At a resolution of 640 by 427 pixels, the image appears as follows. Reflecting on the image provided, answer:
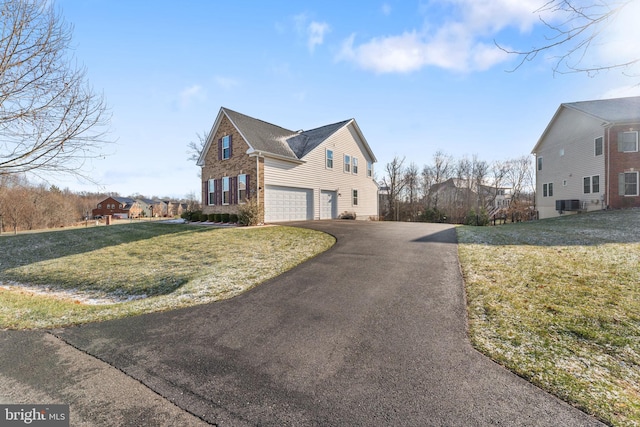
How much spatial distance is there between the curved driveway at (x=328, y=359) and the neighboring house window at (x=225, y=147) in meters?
13.9

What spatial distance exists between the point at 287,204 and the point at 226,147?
556cm

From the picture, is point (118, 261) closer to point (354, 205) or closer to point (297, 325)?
point (297, 325)

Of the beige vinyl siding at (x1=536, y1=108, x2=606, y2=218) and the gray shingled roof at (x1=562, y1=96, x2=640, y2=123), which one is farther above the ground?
the gray shingled roof at (x1=562, y1=96, x2=640, y2=123)

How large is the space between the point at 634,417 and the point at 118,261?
11.8 metres

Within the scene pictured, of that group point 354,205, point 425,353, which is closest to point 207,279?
point 425,353

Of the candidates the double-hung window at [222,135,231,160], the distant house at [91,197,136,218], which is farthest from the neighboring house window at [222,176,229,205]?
the distant house at [91,197,136,218]

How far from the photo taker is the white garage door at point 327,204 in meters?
19.3

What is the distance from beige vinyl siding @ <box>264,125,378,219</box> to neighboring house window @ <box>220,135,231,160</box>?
3315mm

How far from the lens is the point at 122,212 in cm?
6106

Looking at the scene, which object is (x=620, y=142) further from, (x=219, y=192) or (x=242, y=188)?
(x=219, y=192)

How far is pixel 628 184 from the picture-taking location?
1689cm

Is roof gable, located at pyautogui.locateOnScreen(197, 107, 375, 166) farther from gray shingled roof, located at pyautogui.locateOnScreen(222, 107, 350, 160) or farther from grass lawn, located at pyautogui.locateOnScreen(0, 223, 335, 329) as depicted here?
grass lawn, located at pyautogui.locateOnScreen(0, 223, 335, 329)

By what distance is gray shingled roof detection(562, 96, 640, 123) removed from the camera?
17.1 meters

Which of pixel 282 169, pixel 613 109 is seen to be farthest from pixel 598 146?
pixel 282 169
